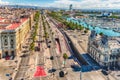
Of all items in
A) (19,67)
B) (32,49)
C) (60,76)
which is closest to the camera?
(60,76)

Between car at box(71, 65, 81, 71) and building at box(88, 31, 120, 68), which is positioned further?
building at box(88, 31, 120, 68)

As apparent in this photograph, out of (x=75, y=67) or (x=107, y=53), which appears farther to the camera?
(x=107, y=53)

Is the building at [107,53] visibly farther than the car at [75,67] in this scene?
Yes

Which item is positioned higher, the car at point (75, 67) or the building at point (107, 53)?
the building at point (107, 53)

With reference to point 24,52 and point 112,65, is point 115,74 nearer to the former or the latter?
point 112,65

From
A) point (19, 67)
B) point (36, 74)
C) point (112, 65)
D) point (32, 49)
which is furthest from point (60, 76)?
point (32, 49)

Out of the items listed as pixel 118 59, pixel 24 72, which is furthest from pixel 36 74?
pixel 118 59

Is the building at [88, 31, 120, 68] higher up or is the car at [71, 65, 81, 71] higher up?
the building at [88, 31, 120, 68]

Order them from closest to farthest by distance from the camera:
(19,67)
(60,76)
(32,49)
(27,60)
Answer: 1. (60,76)
2. (19,67)
3. (27,60)
4. (32,49)

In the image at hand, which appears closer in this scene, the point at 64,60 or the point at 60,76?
the point at 60,76

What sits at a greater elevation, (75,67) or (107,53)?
(107,53)
